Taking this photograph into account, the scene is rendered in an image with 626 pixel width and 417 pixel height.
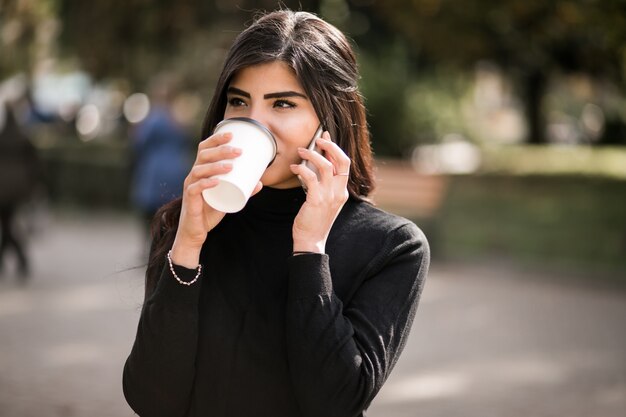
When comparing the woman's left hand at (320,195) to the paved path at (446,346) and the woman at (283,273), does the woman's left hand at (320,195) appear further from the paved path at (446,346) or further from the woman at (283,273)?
the paved path at (446,346)

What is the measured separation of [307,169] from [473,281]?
8.23 metres

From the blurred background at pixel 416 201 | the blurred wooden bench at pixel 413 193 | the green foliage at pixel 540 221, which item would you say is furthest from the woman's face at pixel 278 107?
the blurred wooden bench at pixel 413 193

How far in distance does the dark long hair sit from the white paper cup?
202 mm

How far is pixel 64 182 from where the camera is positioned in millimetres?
16719

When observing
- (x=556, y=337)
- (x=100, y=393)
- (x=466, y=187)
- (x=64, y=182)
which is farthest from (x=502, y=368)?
(x=64, y=182)

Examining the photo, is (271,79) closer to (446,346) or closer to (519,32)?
(446,346)

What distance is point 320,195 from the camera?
1.90m

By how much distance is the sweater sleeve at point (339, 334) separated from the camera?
1.85 m

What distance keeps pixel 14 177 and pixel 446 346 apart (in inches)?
196

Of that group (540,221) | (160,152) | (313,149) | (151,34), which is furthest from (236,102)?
(151,34)

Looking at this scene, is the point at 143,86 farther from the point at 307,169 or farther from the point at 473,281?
the point at 307,169

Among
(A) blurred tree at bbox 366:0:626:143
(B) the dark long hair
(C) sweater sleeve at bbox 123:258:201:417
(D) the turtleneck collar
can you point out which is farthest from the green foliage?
(C) sweater sleeve at bbox 123:258:201:417

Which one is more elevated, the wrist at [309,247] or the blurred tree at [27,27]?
the wrist at [309,247]

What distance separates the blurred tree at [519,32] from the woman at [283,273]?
27.2ft
